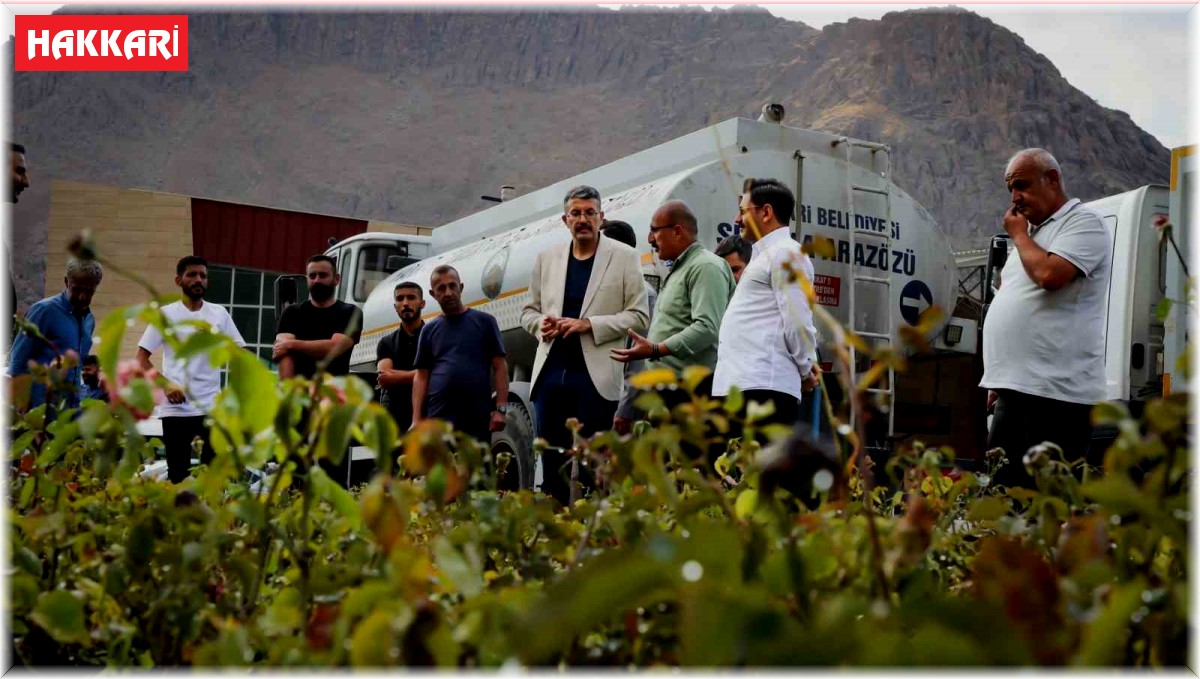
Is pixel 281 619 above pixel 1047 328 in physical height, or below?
below

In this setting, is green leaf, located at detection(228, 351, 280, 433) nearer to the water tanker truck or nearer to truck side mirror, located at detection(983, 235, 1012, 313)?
the water tanker truck

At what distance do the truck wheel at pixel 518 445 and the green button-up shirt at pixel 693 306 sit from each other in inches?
102

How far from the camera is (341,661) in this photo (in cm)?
114

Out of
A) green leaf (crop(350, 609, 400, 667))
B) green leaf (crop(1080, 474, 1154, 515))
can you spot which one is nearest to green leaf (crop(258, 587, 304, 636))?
green leaf (crop(350, 609, 400, 667))

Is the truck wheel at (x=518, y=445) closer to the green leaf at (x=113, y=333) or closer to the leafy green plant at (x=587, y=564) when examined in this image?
the leafy green plant at (x=587, y=564)

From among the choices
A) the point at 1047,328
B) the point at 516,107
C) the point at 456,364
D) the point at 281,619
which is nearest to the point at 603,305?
the point at 456,364

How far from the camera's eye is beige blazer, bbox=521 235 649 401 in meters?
5.66

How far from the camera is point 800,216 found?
8641 mm

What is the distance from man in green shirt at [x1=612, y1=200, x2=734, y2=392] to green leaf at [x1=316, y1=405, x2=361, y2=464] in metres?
3.84

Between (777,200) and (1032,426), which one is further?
(777,200)

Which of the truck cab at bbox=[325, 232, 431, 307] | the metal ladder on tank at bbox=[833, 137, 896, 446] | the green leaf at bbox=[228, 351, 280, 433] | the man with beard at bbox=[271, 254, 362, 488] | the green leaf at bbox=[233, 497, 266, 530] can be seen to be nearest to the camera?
the green leaf at bbox=[228, 351, 280, 433]

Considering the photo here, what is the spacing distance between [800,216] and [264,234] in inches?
891

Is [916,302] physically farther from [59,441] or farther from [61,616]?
[61,616]

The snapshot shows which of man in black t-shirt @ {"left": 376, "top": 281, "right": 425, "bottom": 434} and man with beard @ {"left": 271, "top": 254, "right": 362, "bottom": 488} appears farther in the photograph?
man in black t-shirt @ {"left": 376, "top": 281, "right": 425, "bottom": 434}
